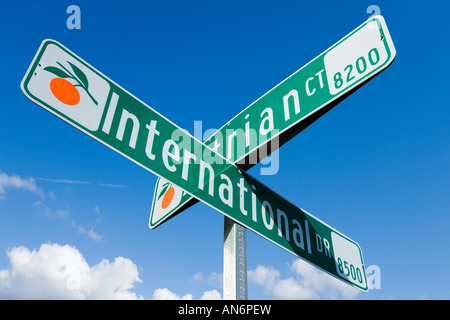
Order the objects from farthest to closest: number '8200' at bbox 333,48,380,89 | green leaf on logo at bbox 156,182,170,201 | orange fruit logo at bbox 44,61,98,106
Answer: green leaf on logo at bbox 156,182,170,201
number '8200' at bbox 333,48,380,89
orange fruit logo at bbox 44,61,98,106

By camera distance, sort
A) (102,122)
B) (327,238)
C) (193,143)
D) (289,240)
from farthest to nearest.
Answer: (327,238)
(289,240)
(193,143)
(102,122)

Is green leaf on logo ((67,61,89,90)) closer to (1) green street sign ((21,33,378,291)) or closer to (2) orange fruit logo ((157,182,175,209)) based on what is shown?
(1) green street sign ((21,33,378,291))

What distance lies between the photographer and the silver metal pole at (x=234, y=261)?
2.11 m

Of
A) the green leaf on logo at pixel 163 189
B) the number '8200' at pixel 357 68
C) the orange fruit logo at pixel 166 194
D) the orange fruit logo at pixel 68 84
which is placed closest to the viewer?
the orange fruit logo at pixel 68 84

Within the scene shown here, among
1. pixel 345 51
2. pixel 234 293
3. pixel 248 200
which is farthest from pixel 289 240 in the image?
pixel 345 51

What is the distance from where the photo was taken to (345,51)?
7.43ft

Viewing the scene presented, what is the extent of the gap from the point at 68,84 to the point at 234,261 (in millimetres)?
1339

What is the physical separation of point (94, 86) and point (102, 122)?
213mm

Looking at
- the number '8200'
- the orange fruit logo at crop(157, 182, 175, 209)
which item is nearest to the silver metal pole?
the orange fruit logo at crop(157, 182, 175, 209)

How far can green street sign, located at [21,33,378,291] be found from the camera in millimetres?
1715

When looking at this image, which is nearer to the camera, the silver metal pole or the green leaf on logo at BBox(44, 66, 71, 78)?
the green leaf on logo at BBox(44, 66, 71, 78)

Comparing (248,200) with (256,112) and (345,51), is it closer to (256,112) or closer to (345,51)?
(256,112)

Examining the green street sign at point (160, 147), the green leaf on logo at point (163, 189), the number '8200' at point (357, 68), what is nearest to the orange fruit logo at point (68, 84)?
the green street sign at point (160, 147)

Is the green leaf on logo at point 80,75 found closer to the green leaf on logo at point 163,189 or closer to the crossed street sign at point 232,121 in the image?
the crossed street sign at point 232,121
